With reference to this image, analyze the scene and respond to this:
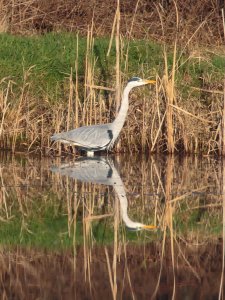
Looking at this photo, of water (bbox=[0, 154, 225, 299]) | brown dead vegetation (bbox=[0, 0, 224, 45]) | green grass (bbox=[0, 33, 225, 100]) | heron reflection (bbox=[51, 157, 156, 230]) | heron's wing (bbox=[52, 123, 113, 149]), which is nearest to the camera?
water (bbox=[0, 154, 225, 299])

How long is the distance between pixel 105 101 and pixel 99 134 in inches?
48.4

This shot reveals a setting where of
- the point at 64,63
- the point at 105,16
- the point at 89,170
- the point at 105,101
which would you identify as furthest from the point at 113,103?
the point at 105,16

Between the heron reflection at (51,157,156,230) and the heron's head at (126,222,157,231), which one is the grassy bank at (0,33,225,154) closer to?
the heron reflection at (51,157,156,230)

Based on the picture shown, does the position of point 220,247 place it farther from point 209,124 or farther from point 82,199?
point 209,124

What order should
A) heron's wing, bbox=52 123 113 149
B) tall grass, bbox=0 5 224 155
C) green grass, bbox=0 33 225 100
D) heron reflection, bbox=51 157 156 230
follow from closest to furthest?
heron reflection, bbox=51 157 156 230 < heron's wing, bbox=52 123 113 149 < tall grass, bbox=0 5 224 155 < green grass, bbox=0 33 225 100

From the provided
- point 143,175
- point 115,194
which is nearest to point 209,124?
point 143,175

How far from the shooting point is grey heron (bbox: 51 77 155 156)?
11906 millimetres

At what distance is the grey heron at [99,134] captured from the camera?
1191 cm

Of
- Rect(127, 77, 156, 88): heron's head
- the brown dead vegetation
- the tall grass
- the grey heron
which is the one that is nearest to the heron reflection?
the grey heron

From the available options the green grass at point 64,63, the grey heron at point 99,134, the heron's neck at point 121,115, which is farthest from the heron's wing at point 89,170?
the green grass at point 64,63

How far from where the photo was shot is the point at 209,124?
12.9m

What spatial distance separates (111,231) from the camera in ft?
26.5

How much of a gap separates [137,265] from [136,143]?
586cm

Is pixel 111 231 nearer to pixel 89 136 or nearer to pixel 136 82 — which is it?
pixel 89 136
